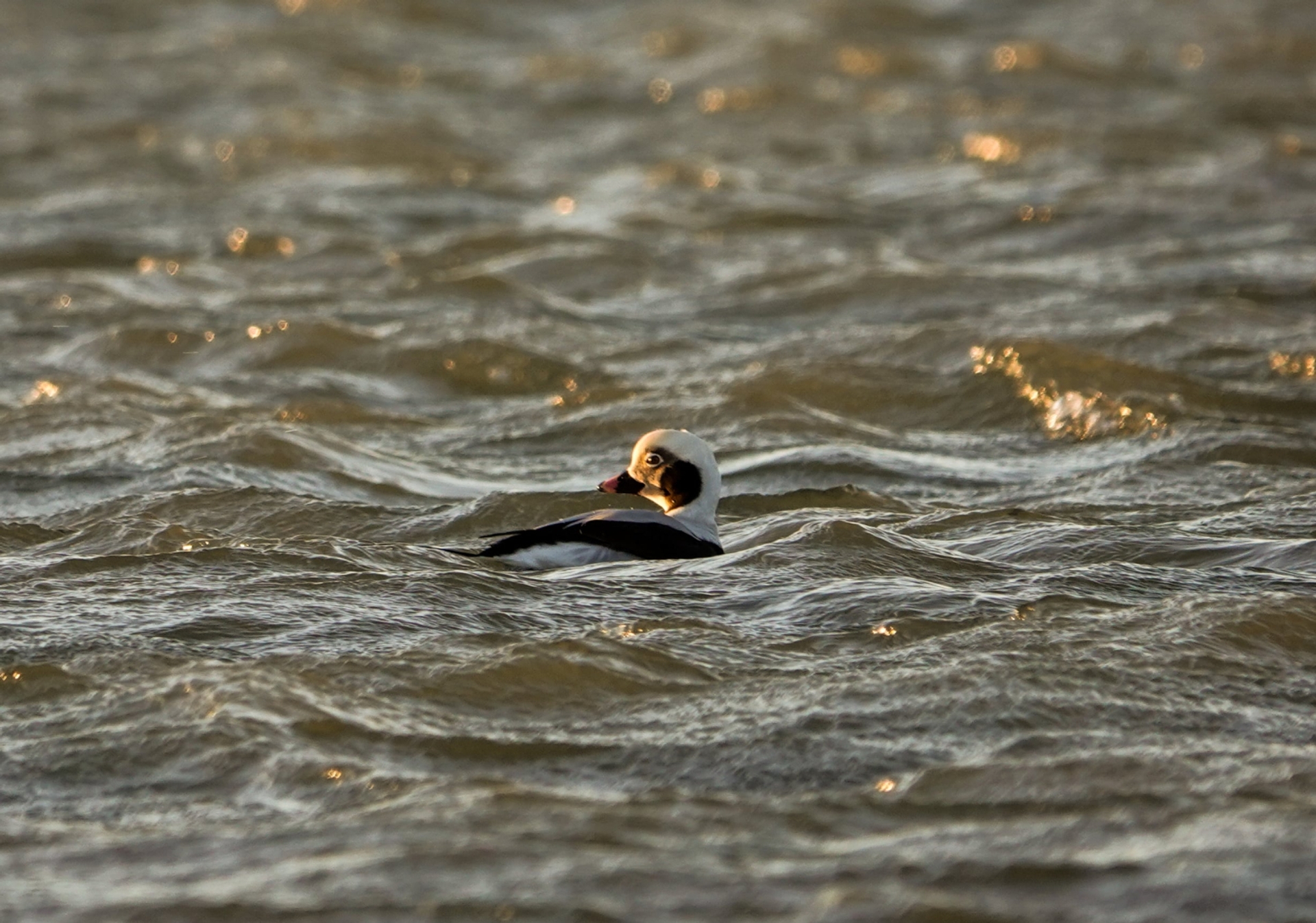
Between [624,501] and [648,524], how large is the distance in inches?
65.1

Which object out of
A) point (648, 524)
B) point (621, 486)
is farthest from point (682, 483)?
point (648, 524)

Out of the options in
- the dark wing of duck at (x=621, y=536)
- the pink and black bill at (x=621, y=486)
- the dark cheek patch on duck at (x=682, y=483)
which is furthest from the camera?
the pink and black bill at (x=621, y=486)

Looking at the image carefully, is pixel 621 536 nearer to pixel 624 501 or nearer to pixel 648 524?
pixel 648 524

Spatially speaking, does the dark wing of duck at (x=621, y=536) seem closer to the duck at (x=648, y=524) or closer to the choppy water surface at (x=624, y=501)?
the duck at (x=648, y=524)

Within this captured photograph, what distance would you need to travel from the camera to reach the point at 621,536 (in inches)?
314

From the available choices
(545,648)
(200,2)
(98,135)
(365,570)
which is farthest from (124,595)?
(200,2)

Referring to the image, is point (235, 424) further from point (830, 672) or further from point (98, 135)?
point (98, 135)

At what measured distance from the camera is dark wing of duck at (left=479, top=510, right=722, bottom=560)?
7805mm

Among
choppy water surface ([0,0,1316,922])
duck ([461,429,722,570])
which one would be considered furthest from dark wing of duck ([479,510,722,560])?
choppy water surface ([0,0,1316,922])

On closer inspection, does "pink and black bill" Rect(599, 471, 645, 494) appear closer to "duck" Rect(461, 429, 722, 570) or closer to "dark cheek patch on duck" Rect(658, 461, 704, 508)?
"duck" Rect(461, 429, 722, 570)

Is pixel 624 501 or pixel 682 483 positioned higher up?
pixel 682 483

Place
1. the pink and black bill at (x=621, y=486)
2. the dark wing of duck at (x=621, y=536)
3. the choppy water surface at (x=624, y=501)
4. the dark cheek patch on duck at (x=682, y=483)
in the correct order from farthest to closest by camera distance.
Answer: the pink and black bill at (x=621, y=486)
the dark cheek patch on duck at (x=682, y=483)
the dark wing of duck at (x=621, y=536)
the choppy water surface at (x=624, y=501)

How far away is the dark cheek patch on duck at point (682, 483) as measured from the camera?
8625 millimetres

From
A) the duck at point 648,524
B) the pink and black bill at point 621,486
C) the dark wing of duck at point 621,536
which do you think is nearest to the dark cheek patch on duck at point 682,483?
the duck at point 648,524
